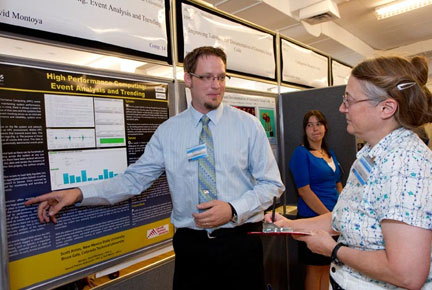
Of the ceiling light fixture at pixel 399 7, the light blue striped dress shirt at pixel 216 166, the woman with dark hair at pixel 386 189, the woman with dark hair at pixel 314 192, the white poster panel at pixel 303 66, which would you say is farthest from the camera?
the ceiling light fixture at pixel 399 7

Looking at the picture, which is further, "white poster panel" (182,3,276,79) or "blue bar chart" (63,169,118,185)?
"white poster panel" (182,3,276,79)

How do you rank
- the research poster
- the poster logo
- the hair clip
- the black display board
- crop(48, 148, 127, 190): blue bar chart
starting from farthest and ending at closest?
1. the black display board
2. the poster logo
3. crop(48, 148, 127, 190): blue bar chart
4. the research poster
5. the hair clip

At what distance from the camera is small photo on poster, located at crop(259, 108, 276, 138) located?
2652mm

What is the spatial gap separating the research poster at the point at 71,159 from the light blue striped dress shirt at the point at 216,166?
13 cm

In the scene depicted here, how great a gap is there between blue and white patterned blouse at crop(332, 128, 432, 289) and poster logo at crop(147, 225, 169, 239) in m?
1.06

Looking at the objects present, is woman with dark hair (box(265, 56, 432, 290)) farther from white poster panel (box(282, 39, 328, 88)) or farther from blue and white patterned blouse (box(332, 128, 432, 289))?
white poster panel (box(282, 39, 328, 88))

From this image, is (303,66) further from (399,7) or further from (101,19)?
(399,7)

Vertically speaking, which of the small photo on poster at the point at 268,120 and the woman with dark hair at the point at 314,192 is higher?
the small photo on poster at the point at 268,120

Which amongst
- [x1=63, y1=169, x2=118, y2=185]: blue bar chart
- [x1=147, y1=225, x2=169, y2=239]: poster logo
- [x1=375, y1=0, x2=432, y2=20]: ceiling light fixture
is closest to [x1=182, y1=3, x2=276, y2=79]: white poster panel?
[x1=63, y1=169, x2=118, y2=185]: blue bar chart

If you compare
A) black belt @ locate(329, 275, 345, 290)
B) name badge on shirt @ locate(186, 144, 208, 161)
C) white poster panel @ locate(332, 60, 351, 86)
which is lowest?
black belt @ locate(329, 275, 345, 290)

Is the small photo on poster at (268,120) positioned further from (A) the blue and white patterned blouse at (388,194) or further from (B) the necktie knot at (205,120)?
(A) the blue and white patterned blouse at (388,194)

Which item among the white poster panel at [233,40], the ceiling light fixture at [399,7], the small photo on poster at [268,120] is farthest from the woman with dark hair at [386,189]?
the ceiling light fixture at [399,7]

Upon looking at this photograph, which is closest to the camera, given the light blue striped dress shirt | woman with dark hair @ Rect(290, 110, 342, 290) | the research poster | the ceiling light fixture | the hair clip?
the hair clip

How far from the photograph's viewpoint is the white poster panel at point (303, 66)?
2936 millimetres
